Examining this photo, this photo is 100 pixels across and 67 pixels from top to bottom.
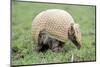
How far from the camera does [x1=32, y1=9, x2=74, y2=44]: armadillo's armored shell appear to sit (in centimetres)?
236

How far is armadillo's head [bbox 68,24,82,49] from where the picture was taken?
2.51m

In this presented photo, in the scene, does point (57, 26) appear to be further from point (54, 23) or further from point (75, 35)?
point (75, 35)

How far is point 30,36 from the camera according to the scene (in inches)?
92.0

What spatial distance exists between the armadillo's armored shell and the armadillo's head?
0.06 meters

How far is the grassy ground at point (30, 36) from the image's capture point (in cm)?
228

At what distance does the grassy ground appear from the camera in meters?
2.28

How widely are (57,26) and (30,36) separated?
0.35m

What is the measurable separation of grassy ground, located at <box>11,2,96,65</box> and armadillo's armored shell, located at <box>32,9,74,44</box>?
0.17ft

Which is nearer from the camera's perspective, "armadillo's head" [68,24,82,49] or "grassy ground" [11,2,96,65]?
"grassy ground" [11,2,96,65]

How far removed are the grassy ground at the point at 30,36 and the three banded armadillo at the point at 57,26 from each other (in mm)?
51

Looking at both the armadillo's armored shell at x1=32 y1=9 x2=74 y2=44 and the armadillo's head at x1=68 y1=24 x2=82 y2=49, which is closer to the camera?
the armadillo's armored shell at x1=32 y1=9 x2=74 y2=44

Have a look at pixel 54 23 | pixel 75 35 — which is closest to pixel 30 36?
pixel 54 23
